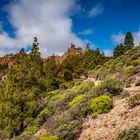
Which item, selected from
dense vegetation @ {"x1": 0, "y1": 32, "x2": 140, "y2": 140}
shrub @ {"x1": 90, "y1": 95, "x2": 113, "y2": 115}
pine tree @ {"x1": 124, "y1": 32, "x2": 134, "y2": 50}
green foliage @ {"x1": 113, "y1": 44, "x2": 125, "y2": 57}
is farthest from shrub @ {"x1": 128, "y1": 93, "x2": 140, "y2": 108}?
pine tree @ {"x1": 124, "y1": 32, "x2": 134, "y2": 50}

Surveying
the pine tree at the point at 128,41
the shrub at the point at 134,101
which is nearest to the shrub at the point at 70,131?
the shrub at the point at 134,101

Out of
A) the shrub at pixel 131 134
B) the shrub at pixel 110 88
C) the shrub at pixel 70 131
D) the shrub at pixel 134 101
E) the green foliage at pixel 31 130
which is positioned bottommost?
the shrub at pixel 131 134

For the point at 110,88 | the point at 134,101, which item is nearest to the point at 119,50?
the point at 110,88

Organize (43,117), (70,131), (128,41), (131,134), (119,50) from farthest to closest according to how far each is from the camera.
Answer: (128,41)
(119,50)
(43,117)
(70,131)
(131,134)

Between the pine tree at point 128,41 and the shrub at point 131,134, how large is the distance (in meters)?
63.2

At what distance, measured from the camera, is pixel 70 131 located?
20.4 meters

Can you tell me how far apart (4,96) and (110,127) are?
17880 millimetres

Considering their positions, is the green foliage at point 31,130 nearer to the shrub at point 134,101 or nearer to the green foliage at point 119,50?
the shrub at point 134,101

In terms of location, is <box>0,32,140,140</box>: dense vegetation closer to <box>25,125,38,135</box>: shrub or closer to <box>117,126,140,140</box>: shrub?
<box>25,125,38,135</box>: shrub

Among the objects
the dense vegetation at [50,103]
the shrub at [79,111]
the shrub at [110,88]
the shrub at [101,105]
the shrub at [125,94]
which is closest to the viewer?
the shrub at [101,105]

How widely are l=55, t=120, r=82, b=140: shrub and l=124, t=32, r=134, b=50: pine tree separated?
58909mm

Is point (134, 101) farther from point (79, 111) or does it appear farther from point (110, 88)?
point (79, 111)

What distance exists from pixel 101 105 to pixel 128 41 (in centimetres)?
5892

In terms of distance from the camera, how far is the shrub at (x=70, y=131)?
790 inches
